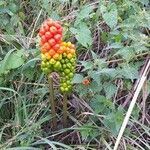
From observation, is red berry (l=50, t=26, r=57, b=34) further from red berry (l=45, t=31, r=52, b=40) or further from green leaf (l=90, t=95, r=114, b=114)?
green leaf (l=90, t=95, r=114, b=114)

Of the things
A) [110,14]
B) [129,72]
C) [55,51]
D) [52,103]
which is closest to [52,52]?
[55,51]

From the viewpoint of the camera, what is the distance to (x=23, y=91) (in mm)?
2939

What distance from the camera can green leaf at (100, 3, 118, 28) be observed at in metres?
2.82

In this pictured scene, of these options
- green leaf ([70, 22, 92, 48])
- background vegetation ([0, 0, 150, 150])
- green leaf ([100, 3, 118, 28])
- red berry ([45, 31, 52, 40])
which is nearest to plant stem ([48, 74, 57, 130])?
background vegetation ([0, 0, 150, 150])

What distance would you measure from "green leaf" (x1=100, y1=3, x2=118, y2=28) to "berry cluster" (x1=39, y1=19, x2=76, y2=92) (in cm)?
53

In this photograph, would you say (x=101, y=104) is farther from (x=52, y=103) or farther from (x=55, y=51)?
(x=55, y=51)

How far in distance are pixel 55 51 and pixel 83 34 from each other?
0.52 metres

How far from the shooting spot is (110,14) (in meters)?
2.85

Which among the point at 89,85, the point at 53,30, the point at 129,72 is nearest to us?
the point at 53,30

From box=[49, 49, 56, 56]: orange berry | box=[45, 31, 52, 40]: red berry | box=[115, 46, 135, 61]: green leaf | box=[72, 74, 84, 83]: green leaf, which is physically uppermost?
box=[45, 31, 52, 40]: red berry

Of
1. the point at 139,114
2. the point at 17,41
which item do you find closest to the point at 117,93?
the point at 139,114

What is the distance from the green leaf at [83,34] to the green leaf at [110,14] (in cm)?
14

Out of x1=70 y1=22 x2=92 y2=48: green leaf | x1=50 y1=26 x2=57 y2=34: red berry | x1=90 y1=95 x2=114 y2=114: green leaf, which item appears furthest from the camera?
x1=70 y1=22 x2=92 y2=48: green leaf

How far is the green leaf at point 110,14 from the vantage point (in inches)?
111
